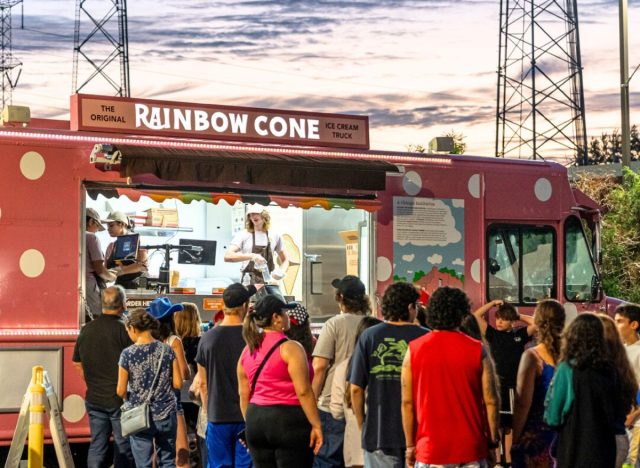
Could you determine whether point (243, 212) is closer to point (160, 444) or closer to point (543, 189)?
point (543, 189)

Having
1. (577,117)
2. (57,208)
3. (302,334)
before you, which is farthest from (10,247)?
(577,117)

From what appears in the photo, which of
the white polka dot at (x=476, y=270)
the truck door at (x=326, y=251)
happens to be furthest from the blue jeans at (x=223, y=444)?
the white polka dot at (x=476, y=270)

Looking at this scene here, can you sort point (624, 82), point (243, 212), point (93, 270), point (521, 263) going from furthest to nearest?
point (624, 82) < point (243, 212) < point (521, 263) < point (93, 270)

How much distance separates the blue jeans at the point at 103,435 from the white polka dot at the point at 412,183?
4376 mm

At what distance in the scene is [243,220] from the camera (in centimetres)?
1362

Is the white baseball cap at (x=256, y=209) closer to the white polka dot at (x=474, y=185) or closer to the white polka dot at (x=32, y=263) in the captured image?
the white polka dot at (x=474, y=185)

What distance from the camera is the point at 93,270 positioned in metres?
11.0

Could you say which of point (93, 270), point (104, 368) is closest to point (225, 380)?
point (104, 368)

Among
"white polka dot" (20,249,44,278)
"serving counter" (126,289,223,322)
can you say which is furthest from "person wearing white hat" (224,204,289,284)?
"white polka dot" (20,249,44,278)

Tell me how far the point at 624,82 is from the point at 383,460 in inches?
633

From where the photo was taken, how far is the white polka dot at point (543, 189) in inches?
519

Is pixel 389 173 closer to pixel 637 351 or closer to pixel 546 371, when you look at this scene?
pixel 637 351

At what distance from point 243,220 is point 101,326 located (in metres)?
4.45

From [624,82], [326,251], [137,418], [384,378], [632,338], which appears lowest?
[137,418]
